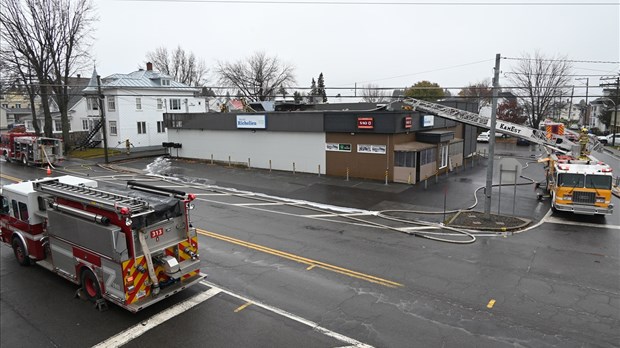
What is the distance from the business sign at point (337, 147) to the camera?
92.2 ft

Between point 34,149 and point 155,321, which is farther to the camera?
point 34,149

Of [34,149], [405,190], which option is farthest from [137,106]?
[405,190]

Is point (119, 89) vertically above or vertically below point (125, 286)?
above

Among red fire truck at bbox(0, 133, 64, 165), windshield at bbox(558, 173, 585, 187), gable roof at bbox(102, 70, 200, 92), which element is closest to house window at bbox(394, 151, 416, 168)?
windshield at bbox(558, 173, 585, 187)

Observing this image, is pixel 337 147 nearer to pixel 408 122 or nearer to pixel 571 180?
pixel 408 122

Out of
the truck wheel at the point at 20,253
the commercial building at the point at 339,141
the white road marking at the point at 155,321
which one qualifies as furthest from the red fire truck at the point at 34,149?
the white road marking at the point at 155,321

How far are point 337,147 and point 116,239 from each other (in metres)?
21.1

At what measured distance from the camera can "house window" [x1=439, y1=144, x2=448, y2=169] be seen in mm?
29817

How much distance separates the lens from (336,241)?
14883 millimetres

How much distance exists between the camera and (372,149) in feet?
88.6

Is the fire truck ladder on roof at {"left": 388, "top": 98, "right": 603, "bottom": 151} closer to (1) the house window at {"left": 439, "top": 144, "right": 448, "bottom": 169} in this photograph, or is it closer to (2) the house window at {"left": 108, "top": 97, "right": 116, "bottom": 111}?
(1) the house window at {"left": 439, "top": 144, "right": 448, "bottom": 169}

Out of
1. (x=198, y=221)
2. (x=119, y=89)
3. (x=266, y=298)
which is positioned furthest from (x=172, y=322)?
(x=119, y=89)

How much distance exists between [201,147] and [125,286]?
29.8 meters

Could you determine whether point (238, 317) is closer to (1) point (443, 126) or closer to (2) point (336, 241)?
(2) point (336, 241)
